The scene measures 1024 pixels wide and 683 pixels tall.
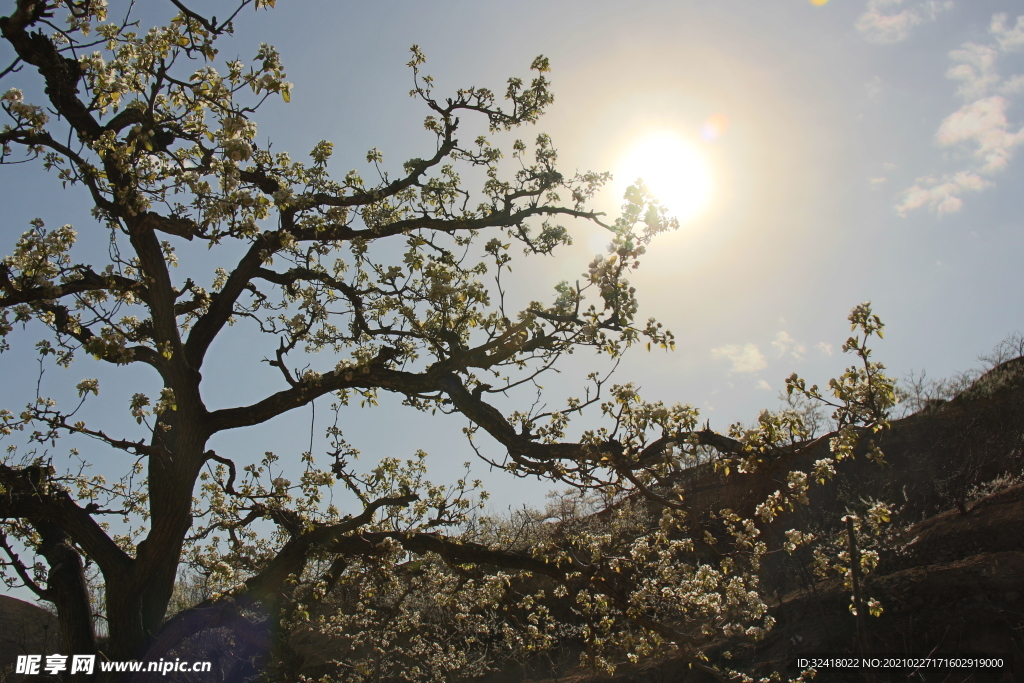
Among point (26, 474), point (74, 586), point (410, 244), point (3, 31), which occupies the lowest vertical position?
point (74, 586)

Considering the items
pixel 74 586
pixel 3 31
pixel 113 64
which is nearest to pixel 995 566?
pixel 74 586

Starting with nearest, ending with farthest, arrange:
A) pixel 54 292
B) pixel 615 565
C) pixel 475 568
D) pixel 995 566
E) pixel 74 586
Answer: pixel 54 292, pixel 74 586, pixel 615 565, pixel 475 568, pixel 995 566

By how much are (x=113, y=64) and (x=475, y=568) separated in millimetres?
7510

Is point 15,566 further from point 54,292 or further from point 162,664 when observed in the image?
point 54,292

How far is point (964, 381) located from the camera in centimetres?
2020

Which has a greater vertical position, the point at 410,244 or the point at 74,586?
the point at 410,244

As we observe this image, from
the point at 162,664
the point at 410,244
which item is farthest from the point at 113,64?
the point at 162,664

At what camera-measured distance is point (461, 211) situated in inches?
334

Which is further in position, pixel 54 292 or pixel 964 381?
pixel 964 381

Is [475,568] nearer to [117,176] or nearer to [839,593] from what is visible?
[117,176]

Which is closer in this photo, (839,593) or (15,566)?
(15,566)

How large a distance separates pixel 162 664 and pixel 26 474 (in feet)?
8.74

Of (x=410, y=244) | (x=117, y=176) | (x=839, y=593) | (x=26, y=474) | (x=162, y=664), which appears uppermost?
(x=117, y=176)

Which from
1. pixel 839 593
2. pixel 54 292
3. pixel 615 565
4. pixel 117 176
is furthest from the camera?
pixel 839 593
